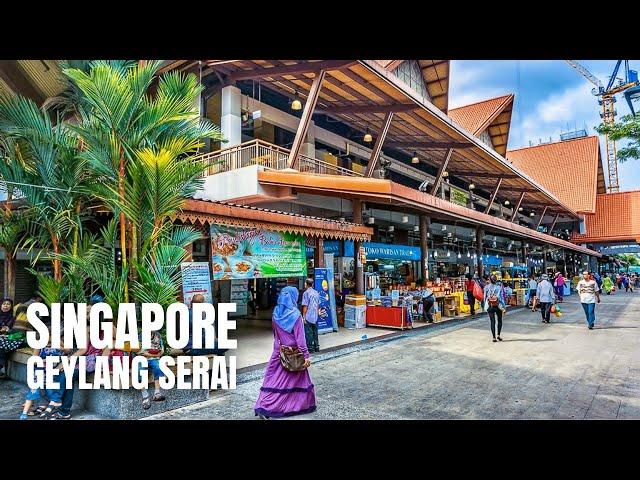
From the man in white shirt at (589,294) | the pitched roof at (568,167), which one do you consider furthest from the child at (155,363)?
the pitched roof at (568,167)

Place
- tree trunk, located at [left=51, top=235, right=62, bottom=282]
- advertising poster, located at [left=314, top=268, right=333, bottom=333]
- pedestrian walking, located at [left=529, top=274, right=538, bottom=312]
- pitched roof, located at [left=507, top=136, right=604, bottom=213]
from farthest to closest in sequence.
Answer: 1. pitched roof, located at [left=507, top=136, right=604, bottom=213]
2. pedestrian walking, located at [left=529, top=274, right=538, bottom=312]
3. advertising poster, located at [left=314, top=268, right=333, bottom=333]
4. tree trunk, located at [left=51, top=235, right=62, bottom=282]

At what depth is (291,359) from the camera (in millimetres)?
4809

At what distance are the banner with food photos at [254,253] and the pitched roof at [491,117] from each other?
711 inches

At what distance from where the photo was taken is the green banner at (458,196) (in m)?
24.5

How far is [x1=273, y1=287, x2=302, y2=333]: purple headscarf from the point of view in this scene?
478 cm

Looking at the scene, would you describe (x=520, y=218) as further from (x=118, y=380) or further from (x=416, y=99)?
(x=118, y=380)

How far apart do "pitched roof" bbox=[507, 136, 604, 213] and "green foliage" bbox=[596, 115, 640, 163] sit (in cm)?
2585

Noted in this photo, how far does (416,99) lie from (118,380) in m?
11.7

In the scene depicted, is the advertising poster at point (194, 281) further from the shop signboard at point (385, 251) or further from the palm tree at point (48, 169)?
the shop signboard at point (385, 251)

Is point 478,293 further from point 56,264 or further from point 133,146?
point 56,264

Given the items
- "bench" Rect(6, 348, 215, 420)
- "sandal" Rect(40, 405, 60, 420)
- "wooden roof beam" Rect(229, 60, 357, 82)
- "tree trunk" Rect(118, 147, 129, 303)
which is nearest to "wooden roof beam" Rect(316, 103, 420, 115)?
"wooden roof beam" Rect(229, 60, 357, 82)

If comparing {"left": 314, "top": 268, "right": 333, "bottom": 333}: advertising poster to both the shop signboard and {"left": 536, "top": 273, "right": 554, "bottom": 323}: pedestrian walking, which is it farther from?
{"left": 536, "top": 273, "right": 554, "bottom": 323}: pedestrian walking

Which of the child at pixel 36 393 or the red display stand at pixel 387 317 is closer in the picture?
the child at pixel 36 393
